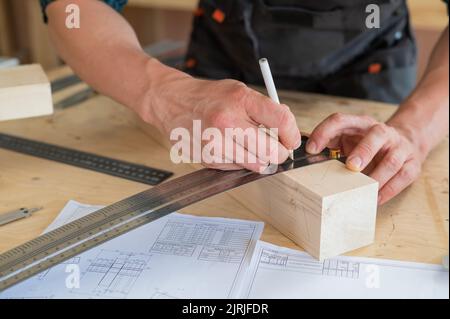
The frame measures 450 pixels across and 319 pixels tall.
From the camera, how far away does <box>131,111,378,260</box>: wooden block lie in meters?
0.86

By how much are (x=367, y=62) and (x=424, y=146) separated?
428 millimetres

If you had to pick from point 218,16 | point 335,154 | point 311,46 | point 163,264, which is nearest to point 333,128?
point 335,154

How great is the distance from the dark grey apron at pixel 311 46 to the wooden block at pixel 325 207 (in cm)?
57

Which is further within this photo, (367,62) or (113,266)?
(367,62)

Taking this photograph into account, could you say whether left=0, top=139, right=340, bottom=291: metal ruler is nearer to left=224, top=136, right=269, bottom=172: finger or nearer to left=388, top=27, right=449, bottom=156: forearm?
left=224, top=136, right=269, bottom=172: finger

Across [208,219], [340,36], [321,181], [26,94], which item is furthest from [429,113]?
[26,94]

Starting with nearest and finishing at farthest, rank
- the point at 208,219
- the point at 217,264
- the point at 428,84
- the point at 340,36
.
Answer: the point at 217,264
the point at 208,219
the point at 428,84
the point at 340,36

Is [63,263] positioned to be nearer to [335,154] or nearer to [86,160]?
[86,160]

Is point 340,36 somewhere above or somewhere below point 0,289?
above

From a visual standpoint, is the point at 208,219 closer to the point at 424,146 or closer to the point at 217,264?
the point at 217,264

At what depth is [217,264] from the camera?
852 millimetres

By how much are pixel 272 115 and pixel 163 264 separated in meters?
0.29

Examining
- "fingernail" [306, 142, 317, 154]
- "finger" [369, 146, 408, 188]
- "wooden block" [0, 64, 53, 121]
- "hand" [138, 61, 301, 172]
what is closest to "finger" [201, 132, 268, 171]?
"hand" [138, 61, 301, 172]
